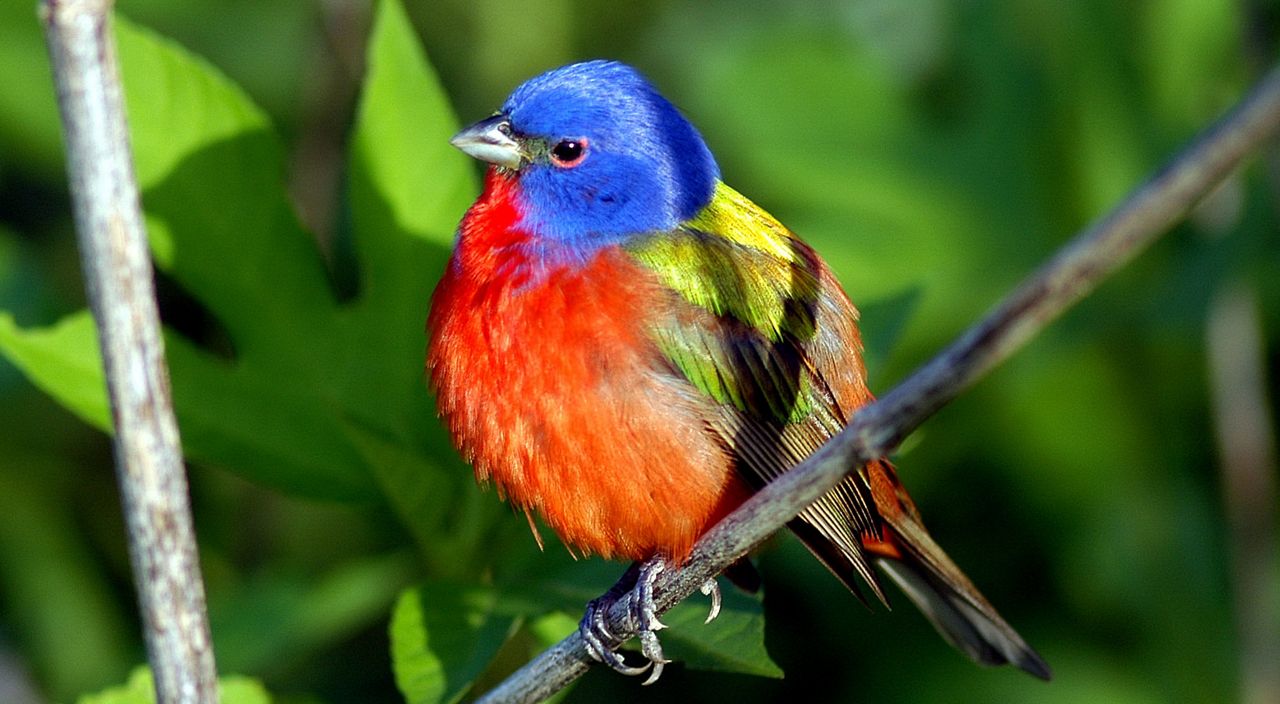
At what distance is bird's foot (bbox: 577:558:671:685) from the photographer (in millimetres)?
2375

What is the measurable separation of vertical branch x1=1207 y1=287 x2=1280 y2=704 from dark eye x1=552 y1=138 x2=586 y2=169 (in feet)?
5.92

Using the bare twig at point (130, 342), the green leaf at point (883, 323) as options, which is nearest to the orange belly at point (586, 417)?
the green leaf at point (883, 323)

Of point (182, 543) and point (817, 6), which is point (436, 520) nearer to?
point (182, 543)

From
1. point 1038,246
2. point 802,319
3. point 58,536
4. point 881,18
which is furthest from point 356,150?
point 881,18

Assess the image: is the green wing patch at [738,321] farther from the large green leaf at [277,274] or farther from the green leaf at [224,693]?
the green leaf at [224,693]

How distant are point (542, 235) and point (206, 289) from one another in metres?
0.64

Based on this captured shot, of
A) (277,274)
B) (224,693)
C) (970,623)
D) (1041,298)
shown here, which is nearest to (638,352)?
(277,274)

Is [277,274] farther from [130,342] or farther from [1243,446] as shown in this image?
[1243,446]

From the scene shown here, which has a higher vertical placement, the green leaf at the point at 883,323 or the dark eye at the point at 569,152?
the green leaf at the point at 883,323

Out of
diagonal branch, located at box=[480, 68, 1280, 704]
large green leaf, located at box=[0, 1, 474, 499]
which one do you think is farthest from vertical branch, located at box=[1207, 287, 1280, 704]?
diagonal branch, located at box=[480, 68, 1280, 704]

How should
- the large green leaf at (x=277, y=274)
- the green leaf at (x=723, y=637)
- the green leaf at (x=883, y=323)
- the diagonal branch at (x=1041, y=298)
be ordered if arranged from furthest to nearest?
the green leaf at (x=883, y=323) < the large green leaf at (x=277, y=274) < the green leaf at (x=723, y=637) < the diagonal branch at (x=1041, y=298)

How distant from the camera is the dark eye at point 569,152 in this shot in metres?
2.95

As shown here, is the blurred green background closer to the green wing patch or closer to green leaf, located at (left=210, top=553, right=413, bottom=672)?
green leaf, located at (left=210, top=553, right=413, bottom=672)

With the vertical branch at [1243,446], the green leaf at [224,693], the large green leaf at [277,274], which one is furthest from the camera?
the vertical branch at [1243,446]
